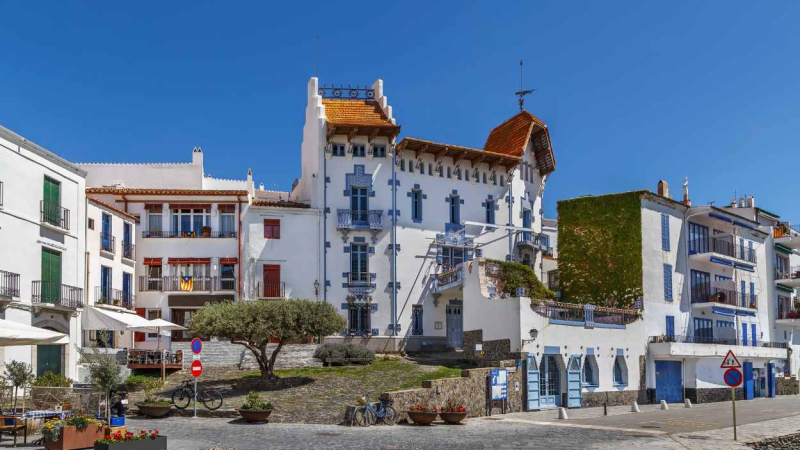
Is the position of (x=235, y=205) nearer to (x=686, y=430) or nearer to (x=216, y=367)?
(x=216, y=367)

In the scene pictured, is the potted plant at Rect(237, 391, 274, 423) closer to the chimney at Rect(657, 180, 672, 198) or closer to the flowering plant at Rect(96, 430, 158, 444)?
the flowering plant at Rect(96, 430, 158, 444)

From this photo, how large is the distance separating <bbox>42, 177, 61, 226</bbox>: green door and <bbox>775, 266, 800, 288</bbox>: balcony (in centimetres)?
4860

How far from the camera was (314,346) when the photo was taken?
146 feet

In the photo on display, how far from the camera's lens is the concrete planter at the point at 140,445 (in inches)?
682

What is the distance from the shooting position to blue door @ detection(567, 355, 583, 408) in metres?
37.9

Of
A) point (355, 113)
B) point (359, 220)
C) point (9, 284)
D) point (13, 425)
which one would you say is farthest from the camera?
point (355, 113)

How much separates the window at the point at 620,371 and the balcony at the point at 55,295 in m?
25.6

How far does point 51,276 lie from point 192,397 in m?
9.31

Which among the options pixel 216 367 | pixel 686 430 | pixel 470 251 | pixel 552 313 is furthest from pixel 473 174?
pixel 686 430

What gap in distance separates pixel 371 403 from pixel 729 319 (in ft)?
109

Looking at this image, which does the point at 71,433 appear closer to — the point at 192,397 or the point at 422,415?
the point at 192,397

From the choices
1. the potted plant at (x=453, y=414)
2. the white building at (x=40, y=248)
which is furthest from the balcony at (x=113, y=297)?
the potted plant at (x=453, y=414)

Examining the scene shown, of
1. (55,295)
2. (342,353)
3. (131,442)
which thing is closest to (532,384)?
(342,353)

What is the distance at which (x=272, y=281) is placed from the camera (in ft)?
156
